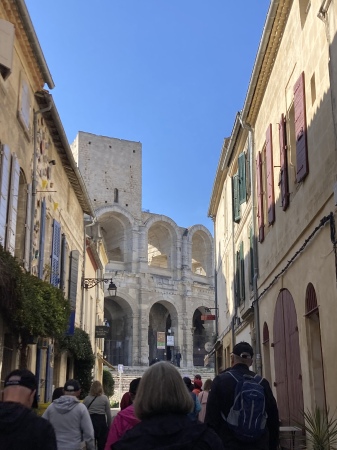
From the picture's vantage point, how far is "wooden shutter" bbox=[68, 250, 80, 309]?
19391mm

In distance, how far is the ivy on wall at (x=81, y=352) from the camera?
18.5 meters

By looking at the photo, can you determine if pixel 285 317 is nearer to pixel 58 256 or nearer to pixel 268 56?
pixel 268 56

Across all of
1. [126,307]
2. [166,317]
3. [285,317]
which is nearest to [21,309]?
[285,317]

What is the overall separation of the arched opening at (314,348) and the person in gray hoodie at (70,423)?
404cm

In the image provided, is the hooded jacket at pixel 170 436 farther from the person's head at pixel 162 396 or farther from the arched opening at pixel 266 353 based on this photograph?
the arched opening at pixel 266 353

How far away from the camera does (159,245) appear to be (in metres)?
51.9

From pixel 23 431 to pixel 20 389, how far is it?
1.03 ft

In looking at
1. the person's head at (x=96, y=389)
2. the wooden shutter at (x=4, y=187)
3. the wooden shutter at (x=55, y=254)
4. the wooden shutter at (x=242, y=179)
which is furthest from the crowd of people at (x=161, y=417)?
the wooden shutter at (x=242, y=179)

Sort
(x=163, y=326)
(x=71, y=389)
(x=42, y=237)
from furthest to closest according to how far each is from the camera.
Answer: (x=163, y=326) → (x=42, y=237) → (x=71, y=389)

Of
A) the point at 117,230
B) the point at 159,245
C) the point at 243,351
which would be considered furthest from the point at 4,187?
the point at 159,245

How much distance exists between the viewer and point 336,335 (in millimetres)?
7930

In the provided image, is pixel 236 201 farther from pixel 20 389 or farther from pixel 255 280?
pixel 20 389

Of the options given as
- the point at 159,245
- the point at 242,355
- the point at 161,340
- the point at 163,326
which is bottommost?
the point at 242,355

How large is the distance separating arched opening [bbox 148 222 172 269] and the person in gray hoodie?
139ft
